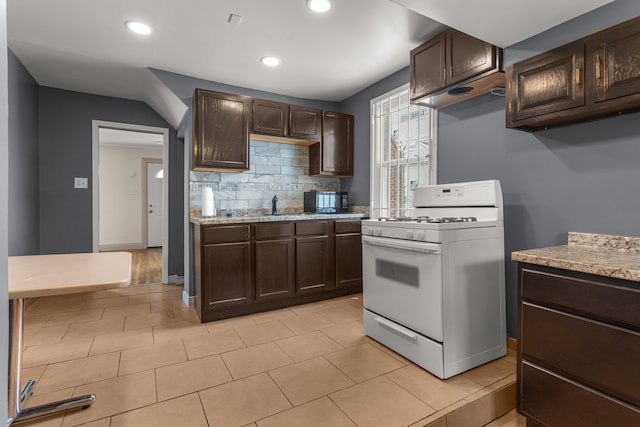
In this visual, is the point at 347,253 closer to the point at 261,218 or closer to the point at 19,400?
the point at 261,218

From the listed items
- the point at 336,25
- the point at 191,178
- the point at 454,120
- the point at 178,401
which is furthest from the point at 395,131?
the point at 178,401

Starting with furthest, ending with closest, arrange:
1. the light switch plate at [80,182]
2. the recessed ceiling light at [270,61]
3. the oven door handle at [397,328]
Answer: the light switch plate at [80,182] < the recessed ceiling light at [270,61] < the oven door handle at [397,328]

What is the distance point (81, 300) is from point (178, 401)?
2.61m

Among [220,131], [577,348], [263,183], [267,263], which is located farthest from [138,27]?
[577,348]

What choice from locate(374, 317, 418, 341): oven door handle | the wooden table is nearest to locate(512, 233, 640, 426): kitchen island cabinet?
locate(374, 317, 418, 341): oven door handle

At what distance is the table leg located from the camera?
1.51 m

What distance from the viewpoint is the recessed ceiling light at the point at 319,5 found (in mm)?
2133

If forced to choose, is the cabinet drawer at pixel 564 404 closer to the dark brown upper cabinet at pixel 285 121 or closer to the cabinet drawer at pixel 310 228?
the cabinet drawer at pixel 310 228

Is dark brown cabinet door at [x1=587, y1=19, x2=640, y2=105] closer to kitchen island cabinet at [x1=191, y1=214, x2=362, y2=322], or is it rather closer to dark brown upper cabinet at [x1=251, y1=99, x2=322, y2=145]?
kitchen island cabinet at [x1=191, y1=214, x2=362, y2=322]

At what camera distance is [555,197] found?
200 centimetres

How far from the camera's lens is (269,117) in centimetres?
352

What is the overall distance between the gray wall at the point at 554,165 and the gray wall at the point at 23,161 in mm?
3902

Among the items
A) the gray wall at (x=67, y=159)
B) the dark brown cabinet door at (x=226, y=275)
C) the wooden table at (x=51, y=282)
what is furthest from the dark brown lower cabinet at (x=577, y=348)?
the gray wall at (x=67, y=159)

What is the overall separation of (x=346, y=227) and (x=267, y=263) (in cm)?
99
